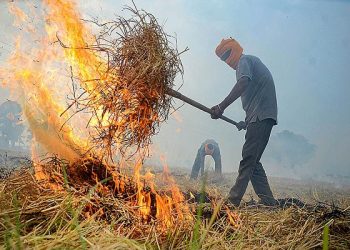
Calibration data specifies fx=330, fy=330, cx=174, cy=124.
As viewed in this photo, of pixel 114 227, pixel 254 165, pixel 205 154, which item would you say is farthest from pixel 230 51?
pixel 205 154

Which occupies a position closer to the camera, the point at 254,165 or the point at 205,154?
the point at 254,165

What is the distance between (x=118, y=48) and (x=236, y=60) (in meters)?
3.22

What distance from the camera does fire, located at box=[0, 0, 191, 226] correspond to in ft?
10.3

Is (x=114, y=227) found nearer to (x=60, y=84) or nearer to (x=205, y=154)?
(x=60, y=84)

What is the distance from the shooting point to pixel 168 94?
3.51 meters

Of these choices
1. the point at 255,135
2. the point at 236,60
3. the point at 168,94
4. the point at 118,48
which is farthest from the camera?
the point at 236,60

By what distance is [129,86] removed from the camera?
3.08 metres

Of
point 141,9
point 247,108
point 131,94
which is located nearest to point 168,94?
point 131,94

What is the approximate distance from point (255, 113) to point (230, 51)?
139cm

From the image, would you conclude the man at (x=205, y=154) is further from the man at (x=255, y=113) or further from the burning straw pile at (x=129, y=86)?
the burning straw pile at (x=129, y=86)

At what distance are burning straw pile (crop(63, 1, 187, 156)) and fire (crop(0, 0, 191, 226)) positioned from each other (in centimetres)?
2

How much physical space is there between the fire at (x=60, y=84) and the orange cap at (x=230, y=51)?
3.04 m

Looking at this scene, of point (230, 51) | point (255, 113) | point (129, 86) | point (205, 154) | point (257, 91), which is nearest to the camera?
point (129, 86)

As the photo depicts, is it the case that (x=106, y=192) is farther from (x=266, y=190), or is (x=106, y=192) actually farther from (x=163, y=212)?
(x=266, y=190)
